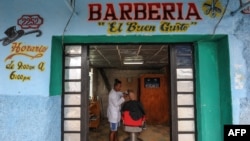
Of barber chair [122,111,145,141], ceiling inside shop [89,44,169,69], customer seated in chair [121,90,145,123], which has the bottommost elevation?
barber chair [122,111,145,141]

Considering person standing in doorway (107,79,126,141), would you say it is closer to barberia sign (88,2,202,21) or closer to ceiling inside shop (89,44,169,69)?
ceiling inside shop (89,44,169,69)

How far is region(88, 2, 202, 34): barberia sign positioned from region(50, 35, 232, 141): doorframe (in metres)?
0.14

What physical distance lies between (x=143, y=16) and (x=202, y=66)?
128 cm

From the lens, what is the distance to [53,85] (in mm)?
4133

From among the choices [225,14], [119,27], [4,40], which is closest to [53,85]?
[4,40]

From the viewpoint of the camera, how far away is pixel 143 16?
411 cm

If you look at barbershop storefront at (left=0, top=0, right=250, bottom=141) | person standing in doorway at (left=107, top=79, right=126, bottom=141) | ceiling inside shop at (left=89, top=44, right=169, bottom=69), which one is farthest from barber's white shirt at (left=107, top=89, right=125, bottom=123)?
barbershop storefront at (left=0, top=0, right=250, bottom=141)

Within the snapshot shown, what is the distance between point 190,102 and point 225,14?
1.54m

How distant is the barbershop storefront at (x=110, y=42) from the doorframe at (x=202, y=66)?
0.02 meters

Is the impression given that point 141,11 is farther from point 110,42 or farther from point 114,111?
point 114,111

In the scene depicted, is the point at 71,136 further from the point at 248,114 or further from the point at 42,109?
the point at 248,114

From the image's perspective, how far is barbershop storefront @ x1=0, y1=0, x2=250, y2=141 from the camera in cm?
395

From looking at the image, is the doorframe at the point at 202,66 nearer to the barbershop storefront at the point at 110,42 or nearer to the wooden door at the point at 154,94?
the barbershop storefront at the point at 110,42

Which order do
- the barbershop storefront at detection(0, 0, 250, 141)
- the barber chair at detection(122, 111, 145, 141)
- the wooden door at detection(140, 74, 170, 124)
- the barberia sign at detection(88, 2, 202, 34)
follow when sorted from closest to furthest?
the barbershop storefront at detection(0, 0, 250, 141)
the barberia sign at detection(88, 2, 202, 34)
the barber chair at detection(122, 111, 145, 141)
the wooden door at detection(140, 74, 170, 124)
